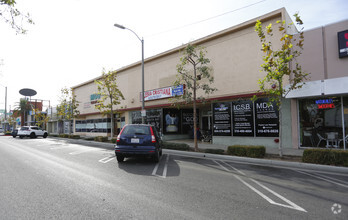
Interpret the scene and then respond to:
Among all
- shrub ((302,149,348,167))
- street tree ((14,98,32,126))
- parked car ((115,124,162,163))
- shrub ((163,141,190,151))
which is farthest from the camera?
street tree ((14,98,32,126))

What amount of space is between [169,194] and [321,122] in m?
10.7

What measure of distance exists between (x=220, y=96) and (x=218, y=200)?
35.5 feet

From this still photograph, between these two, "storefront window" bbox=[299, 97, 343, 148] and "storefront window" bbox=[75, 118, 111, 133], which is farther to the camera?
"storefront window" bbox=[75, 118, 111, 133]

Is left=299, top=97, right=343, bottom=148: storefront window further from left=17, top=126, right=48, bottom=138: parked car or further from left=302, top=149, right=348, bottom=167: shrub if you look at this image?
left=17, top=126, right=48, bottom=138: parked car

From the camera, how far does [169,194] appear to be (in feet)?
→ 14.1

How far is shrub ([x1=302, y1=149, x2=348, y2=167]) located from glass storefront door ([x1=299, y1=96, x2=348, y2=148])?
13.3 ft

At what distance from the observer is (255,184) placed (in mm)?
5199

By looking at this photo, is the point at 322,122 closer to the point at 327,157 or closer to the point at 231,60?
the point at 327,157

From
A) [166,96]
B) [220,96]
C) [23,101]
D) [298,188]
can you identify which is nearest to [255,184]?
[298,188]

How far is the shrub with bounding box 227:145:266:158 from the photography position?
896cm

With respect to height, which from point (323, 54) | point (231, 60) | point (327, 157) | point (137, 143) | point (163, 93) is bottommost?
point (327, 157)

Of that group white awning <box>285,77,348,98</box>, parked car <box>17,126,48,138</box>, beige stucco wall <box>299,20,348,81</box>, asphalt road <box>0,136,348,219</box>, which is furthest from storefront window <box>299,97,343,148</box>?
parked car <box>17,126,48,138</box>

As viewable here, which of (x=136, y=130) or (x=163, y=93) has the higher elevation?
(x=163, y=93)

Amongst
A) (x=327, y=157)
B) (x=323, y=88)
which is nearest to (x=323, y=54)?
(x=323, y=88)
